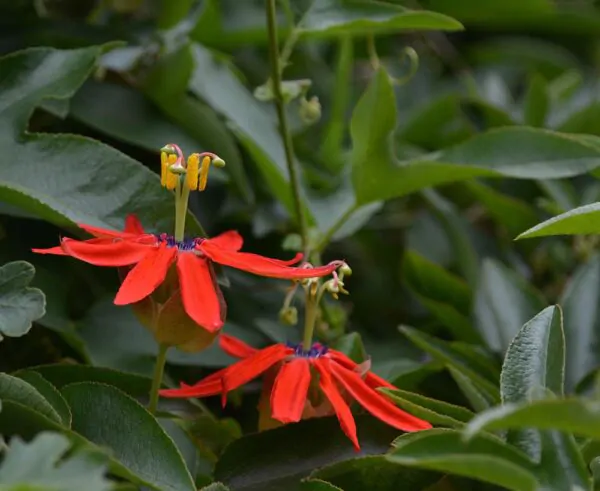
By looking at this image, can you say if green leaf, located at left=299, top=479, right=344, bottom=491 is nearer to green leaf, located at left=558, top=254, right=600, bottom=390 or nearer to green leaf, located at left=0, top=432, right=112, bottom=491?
green leaf, located at left=0, top=432, right=112, bottom=491

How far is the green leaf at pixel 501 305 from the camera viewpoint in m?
0.87

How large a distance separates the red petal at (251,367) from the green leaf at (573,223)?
0.59 ft

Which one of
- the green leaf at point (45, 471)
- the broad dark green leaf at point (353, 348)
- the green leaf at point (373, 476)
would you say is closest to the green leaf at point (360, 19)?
the broad dark green leaf at point (353, 348)

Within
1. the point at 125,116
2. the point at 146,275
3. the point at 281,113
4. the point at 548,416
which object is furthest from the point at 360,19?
the point at 548,416

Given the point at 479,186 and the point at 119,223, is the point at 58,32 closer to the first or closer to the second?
the point at 119,223

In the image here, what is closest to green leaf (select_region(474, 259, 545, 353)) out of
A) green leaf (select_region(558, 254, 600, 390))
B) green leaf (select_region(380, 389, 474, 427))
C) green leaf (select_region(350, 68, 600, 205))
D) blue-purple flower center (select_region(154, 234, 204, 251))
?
green leaf (select_region(558, 254, 600, 390))

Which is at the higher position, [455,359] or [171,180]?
[171,180]

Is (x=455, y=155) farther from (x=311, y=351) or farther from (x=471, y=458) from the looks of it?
(x=471, y=458)

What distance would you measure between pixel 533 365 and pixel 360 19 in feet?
1.19

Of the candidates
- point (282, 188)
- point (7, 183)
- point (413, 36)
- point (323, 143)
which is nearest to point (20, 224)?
point (7, 183)

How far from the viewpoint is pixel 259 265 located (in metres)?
0.62

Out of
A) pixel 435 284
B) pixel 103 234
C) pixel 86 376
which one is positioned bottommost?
pixel 435 284

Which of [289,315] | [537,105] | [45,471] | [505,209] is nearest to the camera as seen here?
[45,471]

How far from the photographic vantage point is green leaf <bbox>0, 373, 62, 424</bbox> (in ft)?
1.78
